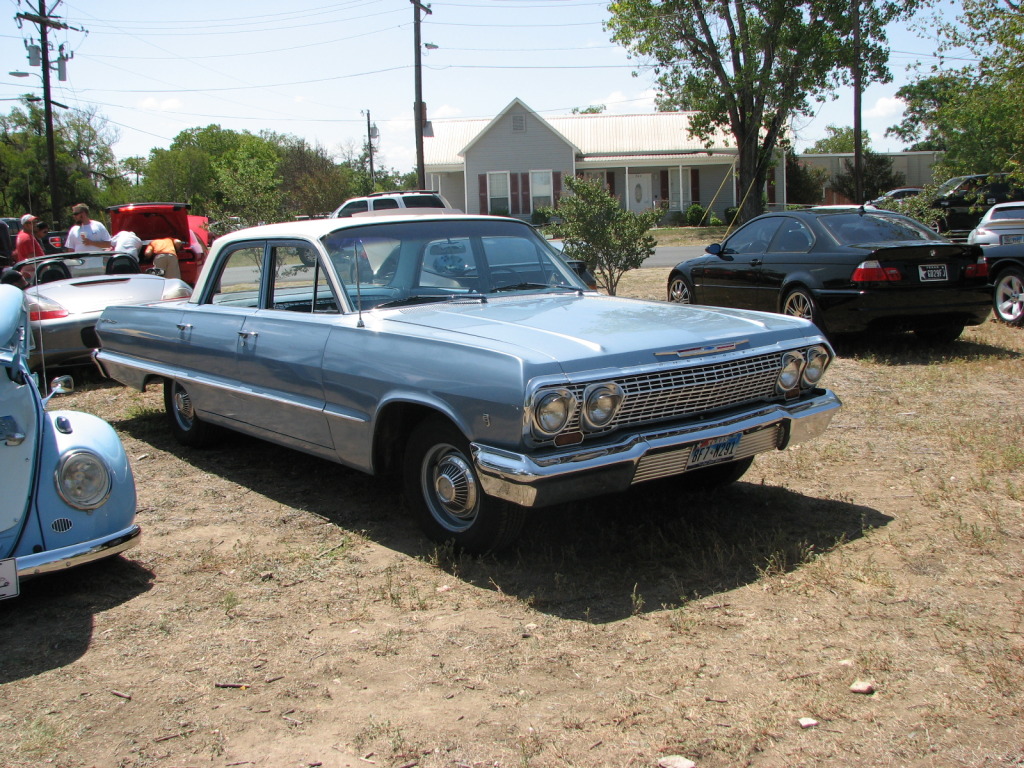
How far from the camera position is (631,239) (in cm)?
1323

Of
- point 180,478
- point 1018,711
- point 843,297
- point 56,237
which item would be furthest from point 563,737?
point 56,237

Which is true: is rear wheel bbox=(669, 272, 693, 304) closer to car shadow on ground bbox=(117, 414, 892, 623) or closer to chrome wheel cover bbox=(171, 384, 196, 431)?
car shadow on ground bbox=(117, 414, 892, 623)

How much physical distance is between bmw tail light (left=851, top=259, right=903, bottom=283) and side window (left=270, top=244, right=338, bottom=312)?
214 inches

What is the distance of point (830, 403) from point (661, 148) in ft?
132

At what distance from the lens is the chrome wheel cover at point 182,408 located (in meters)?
6.66

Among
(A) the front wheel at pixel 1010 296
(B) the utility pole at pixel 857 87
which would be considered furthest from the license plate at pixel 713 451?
(B) the utility pole at pixel 857 87

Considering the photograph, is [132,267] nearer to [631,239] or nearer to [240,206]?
[631,239]

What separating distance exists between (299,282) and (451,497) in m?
1.75

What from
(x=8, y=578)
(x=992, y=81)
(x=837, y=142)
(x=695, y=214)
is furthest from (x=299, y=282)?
(x=837, y=142)

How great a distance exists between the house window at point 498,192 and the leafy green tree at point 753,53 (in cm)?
1059

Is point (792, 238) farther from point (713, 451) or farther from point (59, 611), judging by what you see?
point (59, 611)

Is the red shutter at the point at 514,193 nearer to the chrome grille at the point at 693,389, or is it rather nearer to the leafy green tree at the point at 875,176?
the leafy green tree at the point at 875,176

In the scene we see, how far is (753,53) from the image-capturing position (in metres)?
31.7

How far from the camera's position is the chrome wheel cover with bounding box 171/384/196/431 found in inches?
262
